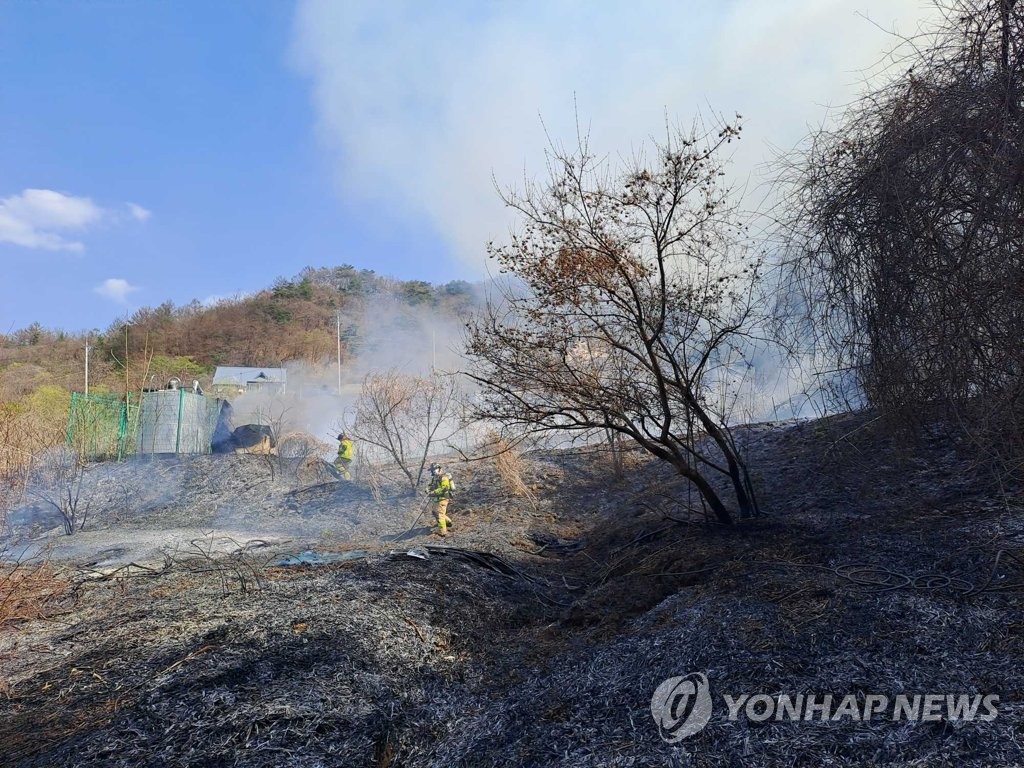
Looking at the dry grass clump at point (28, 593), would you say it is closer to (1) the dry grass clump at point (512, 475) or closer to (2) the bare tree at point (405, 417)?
(1) the dry grass clump at point (512, 475)

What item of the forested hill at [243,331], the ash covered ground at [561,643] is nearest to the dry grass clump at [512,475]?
the ash covered ground at [561,643]

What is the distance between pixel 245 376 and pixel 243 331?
46.9 ft

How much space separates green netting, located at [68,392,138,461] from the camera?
614 inches

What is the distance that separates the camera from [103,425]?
17.1m

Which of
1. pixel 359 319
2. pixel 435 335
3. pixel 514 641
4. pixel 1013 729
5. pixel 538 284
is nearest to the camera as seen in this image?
pixel 1013 729

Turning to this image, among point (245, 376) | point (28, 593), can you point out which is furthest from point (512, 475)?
point (245, 376)

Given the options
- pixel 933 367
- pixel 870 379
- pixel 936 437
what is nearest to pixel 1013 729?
pixel 933 367

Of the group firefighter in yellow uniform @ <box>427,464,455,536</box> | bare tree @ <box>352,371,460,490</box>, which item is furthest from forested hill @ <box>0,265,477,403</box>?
firefighter in yellow uniform @ <box>427,464,455,536</box>

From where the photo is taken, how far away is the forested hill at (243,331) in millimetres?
36781

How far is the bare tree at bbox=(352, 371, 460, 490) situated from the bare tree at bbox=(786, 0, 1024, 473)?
895 cm

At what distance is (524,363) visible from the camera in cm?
631

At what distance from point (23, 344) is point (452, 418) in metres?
44.4

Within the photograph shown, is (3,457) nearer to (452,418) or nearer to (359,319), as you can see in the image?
(452,418)

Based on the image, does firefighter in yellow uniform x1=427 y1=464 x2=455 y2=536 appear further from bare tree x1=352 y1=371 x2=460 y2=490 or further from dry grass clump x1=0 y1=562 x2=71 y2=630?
dry grass clump x1=0 y1=562 x2=71 y2=630
